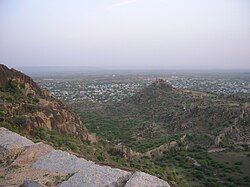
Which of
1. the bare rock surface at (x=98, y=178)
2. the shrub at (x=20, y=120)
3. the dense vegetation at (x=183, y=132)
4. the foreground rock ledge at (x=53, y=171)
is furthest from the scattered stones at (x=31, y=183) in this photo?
the dense vegetation at (x=183, y=132)

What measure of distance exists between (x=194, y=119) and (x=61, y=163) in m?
27.0

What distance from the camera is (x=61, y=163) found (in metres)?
11.2

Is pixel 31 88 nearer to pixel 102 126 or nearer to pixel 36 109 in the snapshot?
pixel 36 109

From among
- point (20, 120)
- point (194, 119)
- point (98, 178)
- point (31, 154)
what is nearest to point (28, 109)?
point (20, 120)

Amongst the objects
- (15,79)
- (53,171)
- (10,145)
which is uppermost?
(15,79)

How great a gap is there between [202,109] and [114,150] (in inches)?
701

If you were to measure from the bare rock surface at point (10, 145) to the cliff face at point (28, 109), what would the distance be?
4492 mm

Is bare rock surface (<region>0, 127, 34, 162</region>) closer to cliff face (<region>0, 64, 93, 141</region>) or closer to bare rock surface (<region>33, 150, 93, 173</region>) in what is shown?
bare rock surface (<region>33, 150, 93, 173</region>)

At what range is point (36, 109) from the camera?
21812mm

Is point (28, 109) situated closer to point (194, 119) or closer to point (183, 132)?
point (183, 132)

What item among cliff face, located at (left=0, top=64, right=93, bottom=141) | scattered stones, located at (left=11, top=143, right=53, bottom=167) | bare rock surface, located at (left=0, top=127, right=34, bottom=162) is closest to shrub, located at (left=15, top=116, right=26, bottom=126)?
cliff face, located at (left=0, top=64, right=93, bottom=141)

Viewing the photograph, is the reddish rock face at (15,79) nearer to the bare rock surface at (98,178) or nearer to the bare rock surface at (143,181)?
the bare rock surface at (98,178)

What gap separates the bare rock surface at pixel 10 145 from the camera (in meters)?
12.3

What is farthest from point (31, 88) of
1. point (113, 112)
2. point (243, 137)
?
point (113, 112)
